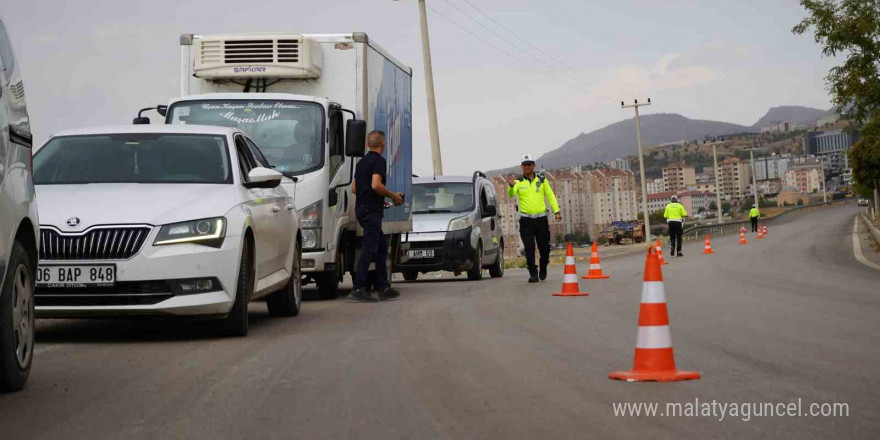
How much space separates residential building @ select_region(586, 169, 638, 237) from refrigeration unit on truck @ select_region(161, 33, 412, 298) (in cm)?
10924

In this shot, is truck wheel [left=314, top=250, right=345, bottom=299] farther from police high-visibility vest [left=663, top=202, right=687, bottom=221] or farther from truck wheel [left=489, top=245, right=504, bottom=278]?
police high-visibility vest [left=663, top=202, right=687, bottom=221]

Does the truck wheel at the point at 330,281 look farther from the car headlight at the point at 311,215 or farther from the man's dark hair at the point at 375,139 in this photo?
the man's dark hair at the point at 375,139

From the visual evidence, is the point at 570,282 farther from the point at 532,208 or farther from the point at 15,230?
the point at 15,230

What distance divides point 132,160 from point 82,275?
167 cm

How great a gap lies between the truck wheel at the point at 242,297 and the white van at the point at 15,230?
2.41 meters

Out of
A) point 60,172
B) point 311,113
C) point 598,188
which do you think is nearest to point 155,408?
point 60,172

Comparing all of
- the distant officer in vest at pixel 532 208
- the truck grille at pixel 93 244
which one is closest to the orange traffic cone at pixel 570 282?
the distant officer in vest at pixel 532 208

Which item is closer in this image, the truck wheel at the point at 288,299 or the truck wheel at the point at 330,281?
the truck wheel at the point at 288,299

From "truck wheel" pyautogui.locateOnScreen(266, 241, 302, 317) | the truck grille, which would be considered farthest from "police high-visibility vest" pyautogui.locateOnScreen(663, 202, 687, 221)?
the truck grille

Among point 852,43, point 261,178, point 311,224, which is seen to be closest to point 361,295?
point 311,224

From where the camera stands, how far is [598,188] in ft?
418

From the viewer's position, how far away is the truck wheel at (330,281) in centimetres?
1430

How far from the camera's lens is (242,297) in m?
9.00

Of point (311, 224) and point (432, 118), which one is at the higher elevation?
point (432, 118)
